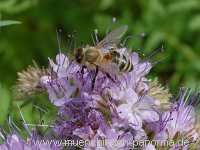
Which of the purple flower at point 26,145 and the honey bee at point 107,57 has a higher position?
the honey bee at point 107,57

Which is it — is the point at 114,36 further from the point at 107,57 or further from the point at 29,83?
the point at 29,83

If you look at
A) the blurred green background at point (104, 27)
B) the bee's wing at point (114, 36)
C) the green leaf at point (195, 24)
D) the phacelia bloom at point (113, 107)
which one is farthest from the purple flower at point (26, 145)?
the green leaf at point (195, 24)

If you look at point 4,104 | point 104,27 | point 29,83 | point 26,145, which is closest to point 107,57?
point 26,145

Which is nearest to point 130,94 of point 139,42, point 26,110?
point 26,110

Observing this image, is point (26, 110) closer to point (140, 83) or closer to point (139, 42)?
point (140, 83)

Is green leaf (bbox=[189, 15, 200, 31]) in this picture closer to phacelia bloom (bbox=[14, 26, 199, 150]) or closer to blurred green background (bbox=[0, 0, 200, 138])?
blurred green background (bbox=[0, 0, 200, 138])

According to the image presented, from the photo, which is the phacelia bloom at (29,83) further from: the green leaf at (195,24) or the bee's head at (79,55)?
the green leaf at (195,24)
